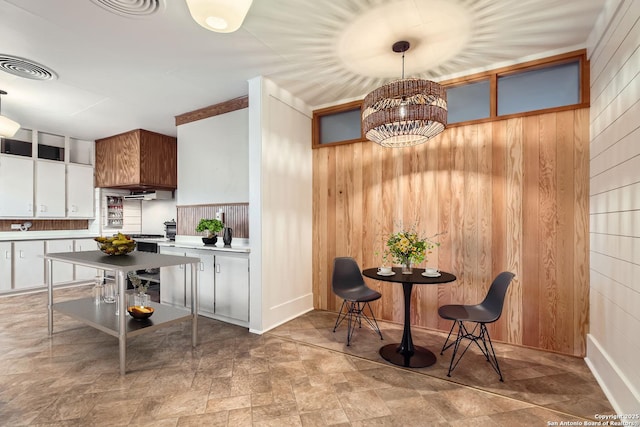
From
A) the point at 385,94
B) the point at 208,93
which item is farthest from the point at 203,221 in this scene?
the point at 385,94

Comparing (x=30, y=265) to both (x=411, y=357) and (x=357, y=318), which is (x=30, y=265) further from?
(x=411, y=357)

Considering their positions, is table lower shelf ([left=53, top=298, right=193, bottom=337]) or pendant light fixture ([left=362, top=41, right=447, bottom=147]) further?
table lower shelf ([left=53, top=298, right=193, bottom=337])

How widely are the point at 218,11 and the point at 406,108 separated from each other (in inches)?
61.7

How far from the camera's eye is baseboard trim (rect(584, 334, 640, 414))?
1.88 meters

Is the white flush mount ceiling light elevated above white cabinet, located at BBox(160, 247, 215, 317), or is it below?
above

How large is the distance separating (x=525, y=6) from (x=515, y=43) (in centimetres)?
52

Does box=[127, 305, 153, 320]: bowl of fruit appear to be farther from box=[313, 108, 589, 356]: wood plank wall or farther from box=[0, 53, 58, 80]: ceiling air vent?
box=[0, 53, 58, 80]: ceiling air vent

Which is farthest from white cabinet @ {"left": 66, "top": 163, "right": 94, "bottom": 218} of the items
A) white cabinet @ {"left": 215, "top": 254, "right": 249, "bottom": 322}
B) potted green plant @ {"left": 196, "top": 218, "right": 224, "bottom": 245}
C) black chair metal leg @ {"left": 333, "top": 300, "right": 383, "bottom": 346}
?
black chair metal leg @ {"left": 333, "top": 300, "right": 383, "bottom": 346}

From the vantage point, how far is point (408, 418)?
2.00 metres

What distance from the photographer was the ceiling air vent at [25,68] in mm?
3021

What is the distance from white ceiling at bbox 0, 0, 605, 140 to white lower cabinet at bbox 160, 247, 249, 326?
2104 millimetres

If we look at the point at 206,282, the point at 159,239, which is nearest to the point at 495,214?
the point at 206,282

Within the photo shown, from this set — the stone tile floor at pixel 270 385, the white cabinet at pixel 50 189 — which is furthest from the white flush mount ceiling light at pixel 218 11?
the white cabinet at pixel 50 189

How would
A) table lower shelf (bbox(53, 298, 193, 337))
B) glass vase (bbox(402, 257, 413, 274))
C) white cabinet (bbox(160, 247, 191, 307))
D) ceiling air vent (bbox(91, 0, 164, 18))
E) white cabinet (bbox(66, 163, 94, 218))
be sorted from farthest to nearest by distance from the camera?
white cabinet (bbox(66, 163, 94, 218))
white cabinet (bbox(160, 247, 191, 307))
glass vase (bbox(402, 257, 413, 274))
table lower shelf (bbox(53, 298, 193, 337))
ceiling air vent (bbox(91, 0, 164, 18))
